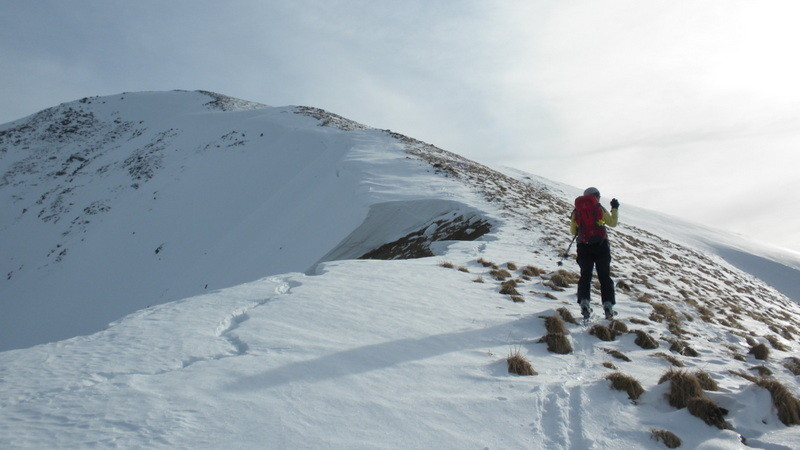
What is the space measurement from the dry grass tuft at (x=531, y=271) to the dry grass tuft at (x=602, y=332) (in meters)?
3.56

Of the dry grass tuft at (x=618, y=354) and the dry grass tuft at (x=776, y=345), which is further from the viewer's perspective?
the dry grass tuft at (x=776, y=345)

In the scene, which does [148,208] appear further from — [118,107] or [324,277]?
[118,107]

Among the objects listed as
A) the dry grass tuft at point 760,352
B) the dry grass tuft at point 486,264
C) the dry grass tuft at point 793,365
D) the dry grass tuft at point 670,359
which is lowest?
the dry grass tuft at point 793,365

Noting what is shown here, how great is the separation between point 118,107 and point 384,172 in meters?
55.0

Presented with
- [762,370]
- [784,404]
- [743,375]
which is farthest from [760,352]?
[784,404]

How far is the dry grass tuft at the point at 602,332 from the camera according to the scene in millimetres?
6661

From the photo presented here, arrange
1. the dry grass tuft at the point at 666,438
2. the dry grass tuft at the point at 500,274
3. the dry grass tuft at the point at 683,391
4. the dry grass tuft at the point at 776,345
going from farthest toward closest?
the dry grass tuft at the point at 500,274 → the dry grass tuft at the point at 776,345 → the dry grass tuft at the point at 683,391 → the dry grass tuft at the point at 666,438

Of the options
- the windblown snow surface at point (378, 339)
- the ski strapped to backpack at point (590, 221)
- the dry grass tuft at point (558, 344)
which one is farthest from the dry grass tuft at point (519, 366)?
the ski strapped to backpack at point (590, 221)

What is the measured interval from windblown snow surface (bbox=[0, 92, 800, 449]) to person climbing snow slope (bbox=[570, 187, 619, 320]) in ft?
1.75

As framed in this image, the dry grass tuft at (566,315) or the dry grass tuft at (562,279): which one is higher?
the dry grass tuft at (562,279)

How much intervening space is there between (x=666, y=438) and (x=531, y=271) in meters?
7.01

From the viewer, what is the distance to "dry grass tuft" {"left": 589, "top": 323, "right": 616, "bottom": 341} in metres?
6.66

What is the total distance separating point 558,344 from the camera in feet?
19.4

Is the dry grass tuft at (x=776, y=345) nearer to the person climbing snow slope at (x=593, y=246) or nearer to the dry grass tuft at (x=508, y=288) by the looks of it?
the person climbing snow slope at (x=593, y=246)
